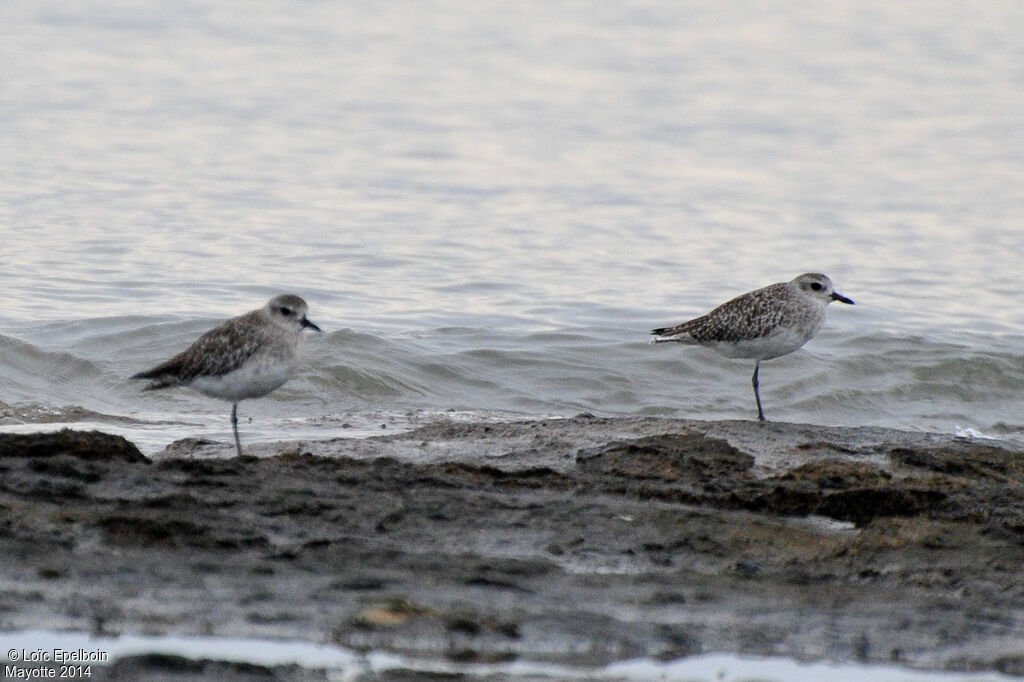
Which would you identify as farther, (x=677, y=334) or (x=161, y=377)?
(x=677, y=334)

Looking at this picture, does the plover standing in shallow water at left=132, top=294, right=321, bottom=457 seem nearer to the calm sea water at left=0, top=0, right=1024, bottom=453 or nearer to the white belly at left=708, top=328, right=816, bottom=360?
the calm sea water at left=0, top=0, right=1024, bottom=453

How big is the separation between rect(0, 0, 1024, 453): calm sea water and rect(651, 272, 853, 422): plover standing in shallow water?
1.92 meters

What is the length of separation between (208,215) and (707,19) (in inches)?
751

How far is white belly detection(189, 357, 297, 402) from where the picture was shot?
→ 27.8ft

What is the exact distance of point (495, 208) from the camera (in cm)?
2052

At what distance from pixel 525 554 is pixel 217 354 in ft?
9.78

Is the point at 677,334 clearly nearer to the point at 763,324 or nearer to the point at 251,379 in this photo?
the point at 763,324

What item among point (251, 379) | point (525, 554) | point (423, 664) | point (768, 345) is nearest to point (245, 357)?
point (251, 379)

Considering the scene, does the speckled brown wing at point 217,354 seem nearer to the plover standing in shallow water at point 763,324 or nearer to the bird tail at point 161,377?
the bird tail at point 161,377

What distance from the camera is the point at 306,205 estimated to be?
2030cm

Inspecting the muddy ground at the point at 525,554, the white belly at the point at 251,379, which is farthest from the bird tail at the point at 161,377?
the muddy ground at the point at 525,554

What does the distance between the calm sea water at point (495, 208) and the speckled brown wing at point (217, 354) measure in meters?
1.43

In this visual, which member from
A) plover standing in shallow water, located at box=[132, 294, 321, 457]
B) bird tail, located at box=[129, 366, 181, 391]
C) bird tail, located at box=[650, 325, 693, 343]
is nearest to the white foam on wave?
plover standing in shallow water, located at box=[132, 294, 321, 457]

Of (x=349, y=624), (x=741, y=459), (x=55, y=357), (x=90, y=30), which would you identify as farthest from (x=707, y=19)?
(x=349, y=624)
